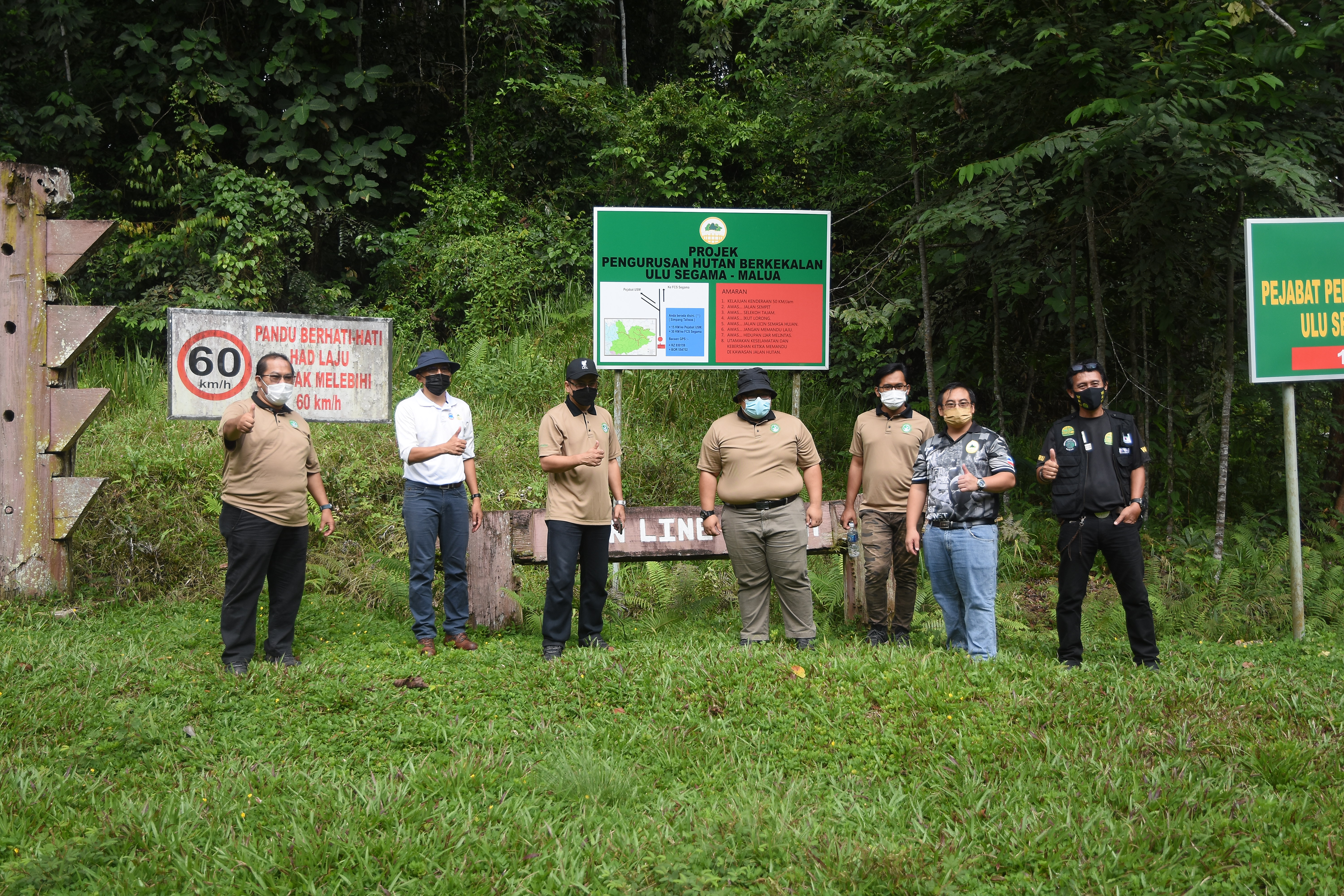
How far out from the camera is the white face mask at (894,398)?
655cm

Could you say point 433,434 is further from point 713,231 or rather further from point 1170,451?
point 1170,451

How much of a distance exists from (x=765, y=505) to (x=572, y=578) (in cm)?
138

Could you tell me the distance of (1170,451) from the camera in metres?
9.42

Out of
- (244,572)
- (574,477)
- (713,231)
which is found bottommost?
(244,572)

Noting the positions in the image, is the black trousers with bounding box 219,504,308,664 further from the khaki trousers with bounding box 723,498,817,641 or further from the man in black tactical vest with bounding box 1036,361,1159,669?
the man in black tactical vest with bounding box 1036,361,1159,669

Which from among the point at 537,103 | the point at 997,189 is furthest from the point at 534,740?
the point at 537,103

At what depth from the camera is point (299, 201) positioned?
43.6ft

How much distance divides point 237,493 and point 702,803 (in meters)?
3.57

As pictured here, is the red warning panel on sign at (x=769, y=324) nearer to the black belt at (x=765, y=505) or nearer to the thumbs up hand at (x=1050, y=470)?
the black belt at (x=765, y=505)

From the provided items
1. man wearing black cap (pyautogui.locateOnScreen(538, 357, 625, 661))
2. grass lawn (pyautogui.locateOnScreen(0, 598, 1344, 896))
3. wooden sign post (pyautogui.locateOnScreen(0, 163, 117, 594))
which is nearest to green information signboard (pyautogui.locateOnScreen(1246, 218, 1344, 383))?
grass lawn (pyautogui.locateOnScreen(0, 598, 1344, 896))

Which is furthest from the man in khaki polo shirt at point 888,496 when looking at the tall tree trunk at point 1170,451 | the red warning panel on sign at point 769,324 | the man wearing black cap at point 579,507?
the tall tree trunk at point 1170,451

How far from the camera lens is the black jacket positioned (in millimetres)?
5695

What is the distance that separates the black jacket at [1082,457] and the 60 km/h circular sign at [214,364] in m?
6.32

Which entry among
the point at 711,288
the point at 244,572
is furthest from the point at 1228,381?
the point at 244,572
